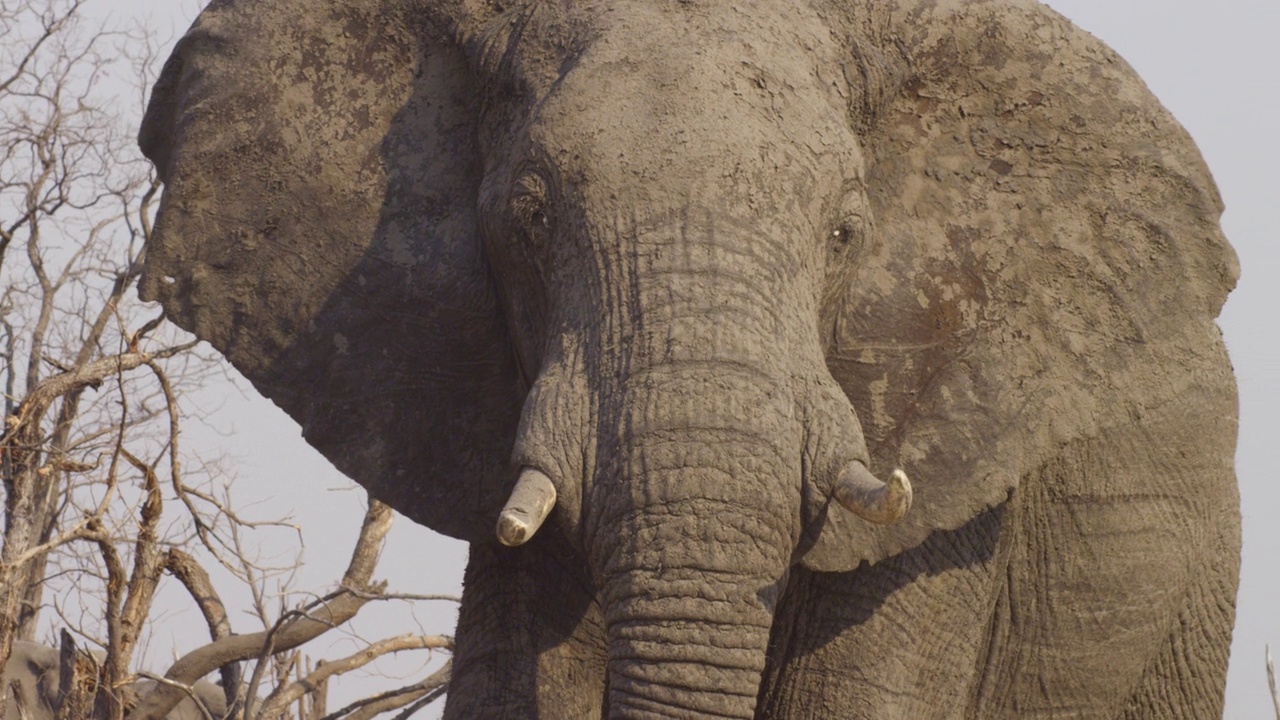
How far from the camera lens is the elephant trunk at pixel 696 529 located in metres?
2.80

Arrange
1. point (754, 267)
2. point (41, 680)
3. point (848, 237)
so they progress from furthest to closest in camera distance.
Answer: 1. point (41, 680)
2. point (848, 237)
3. point (754, 267)

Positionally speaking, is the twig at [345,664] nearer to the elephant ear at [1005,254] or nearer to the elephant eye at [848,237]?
the elephant ear at [1005,254]

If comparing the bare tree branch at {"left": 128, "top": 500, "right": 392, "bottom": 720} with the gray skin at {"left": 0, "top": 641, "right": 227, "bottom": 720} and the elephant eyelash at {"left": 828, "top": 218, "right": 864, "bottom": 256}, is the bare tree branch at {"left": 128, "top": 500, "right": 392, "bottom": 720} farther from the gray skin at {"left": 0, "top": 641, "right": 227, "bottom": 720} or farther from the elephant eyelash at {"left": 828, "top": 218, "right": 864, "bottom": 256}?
the elephant eyelash at {"left": 828, "top": 218, "right": 864, "bottom": 256}

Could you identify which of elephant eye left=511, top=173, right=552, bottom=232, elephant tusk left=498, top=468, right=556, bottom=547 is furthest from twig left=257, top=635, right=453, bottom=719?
elephant tusk left=498, top=468, right=556, bottom=547

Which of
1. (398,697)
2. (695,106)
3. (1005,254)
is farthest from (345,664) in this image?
(695,106)

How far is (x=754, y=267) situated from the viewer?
3.00 m

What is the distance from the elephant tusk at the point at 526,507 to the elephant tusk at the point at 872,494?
1.45 ft

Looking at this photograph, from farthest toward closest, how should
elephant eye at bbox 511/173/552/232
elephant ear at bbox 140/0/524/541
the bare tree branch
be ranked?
the bare tree branch, elephant ear at bbox 140/0/524/541, elephant eye at bbox 511/173/552/232

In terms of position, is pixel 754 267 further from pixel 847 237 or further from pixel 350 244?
pixel 350 244

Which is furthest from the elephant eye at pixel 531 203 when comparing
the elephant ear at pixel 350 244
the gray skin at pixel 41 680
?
the gray skin at pixel 41 680

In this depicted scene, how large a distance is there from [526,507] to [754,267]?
564mm

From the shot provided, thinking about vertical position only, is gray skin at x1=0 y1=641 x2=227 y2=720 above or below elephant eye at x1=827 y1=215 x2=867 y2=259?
below

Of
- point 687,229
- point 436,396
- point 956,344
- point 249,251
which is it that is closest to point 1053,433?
point 956,344

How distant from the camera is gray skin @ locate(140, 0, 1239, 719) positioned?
310 centimetres
